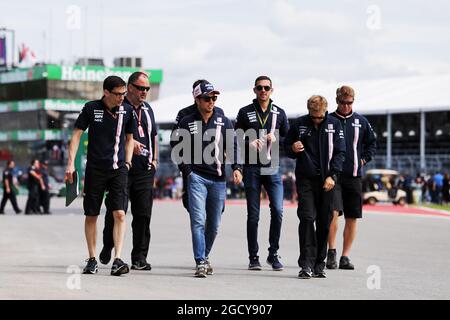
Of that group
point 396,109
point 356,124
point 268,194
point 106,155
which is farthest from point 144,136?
point 396,109

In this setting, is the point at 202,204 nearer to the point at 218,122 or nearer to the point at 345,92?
the point at 218,122

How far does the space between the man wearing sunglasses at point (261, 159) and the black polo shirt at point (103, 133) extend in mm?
1453

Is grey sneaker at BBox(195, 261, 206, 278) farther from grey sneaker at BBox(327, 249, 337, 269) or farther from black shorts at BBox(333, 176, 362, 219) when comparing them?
black shorts at BBox(333, 176, 362, 219)

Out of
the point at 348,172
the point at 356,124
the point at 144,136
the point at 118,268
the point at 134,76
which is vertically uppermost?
the point at 134,76

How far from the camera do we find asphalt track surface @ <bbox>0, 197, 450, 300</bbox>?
28.4 ft

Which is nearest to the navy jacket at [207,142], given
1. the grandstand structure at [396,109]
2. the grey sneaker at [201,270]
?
the grey sneaker at [201,270]

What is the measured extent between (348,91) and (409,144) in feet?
191

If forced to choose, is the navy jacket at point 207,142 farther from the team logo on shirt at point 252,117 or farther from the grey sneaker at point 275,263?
the grey sneaker at point 275,263

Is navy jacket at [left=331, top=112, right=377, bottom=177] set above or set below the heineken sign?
below

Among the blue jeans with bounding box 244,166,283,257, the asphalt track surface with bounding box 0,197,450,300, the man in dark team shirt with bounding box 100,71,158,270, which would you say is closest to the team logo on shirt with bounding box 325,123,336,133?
the blue jeans with bounding box 244,166,283,257

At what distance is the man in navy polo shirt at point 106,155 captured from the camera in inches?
403

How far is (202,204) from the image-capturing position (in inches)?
412

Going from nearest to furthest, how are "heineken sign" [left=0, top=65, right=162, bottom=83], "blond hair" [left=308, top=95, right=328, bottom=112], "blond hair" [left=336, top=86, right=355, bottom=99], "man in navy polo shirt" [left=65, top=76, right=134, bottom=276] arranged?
"man in navy polo shirt" [left=65, top=76, right=134, bottom=276]
"blond hair" [left=308, top=95, right=328, bottom=112]
"blond hair" [left=336, top=86, right=355, bottom=99]
"heineken sign" [left=0, top=65, right=162, bottom=83]

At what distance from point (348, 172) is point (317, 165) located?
92cm
